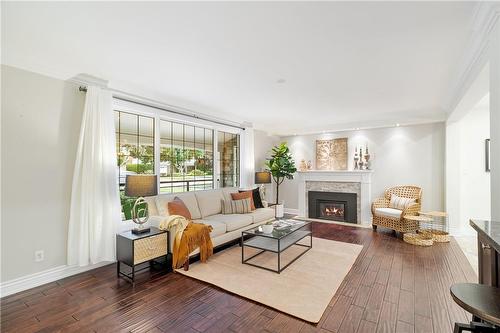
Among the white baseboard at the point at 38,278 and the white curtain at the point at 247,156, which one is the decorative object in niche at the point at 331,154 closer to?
the white curtain at the point at 247,156

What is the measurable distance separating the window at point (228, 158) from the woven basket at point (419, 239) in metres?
3.79

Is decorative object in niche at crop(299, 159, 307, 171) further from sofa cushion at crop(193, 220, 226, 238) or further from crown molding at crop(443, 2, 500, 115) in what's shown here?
crown molding at crop(443, 2, 500, 115)

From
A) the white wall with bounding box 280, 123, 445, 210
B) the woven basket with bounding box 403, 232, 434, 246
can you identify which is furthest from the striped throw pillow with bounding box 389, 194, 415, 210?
the woven basket with bounding box 403, 232, 434, 246

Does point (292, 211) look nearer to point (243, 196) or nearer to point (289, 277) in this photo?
point (243, 196)

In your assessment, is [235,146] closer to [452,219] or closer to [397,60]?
[397,60]

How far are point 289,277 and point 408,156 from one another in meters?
4.32

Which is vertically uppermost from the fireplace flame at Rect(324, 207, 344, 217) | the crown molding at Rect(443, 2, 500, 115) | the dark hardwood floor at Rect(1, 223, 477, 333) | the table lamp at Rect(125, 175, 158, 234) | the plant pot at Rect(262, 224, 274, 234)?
the crown molding at Rect(443, 2, 500, 115)

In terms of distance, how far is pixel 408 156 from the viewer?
5387mm

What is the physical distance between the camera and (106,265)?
131 inches

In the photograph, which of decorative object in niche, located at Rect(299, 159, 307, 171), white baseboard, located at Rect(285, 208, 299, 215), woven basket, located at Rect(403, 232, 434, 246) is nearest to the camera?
woven basket, located at Rect(403, 232, 434, 246)

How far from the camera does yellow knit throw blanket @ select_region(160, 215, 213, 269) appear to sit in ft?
9.98

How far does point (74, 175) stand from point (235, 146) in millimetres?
3724

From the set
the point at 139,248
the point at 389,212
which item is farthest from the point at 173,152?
the point at 389,212

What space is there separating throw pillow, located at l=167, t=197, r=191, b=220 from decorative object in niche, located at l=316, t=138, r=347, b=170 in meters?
4.15
